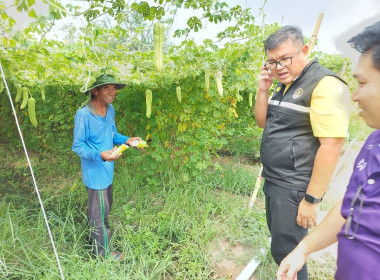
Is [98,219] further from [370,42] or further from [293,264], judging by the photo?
[370,42]

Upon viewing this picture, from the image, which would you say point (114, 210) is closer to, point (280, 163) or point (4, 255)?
point (4, 255)

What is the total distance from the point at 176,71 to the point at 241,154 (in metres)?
3.51

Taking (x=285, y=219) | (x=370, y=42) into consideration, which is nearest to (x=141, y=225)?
(x=285, y=219)

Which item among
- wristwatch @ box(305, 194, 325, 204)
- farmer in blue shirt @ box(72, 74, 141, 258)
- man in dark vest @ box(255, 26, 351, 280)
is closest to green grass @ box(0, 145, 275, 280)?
farmer in blue shirt @ box(72, 74, 141, 258)

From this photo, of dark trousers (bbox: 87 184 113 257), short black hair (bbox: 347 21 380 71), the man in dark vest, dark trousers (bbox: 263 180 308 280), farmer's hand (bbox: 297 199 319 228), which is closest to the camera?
short black hair (bbox: 347 21 380 71)

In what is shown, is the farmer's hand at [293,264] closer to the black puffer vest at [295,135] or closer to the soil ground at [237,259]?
the black puffer vest at [295,135]

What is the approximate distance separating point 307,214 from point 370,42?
1166 mm

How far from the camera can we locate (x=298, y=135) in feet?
5.29

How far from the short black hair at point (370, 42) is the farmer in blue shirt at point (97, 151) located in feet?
6.50

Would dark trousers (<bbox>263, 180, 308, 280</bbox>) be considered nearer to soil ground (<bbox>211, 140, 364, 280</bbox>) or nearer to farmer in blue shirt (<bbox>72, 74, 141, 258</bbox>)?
soil ground (<bbox>211, 140, 364, 280</bbox>)

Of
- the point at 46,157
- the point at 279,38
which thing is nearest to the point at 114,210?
the point at 279,38

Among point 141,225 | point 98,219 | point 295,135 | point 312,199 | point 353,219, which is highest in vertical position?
point 295,135

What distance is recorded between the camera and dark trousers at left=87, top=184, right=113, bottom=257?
7.92 ft

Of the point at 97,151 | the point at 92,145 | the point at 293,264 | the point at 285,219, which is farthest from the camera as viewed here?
the point at 92,145
